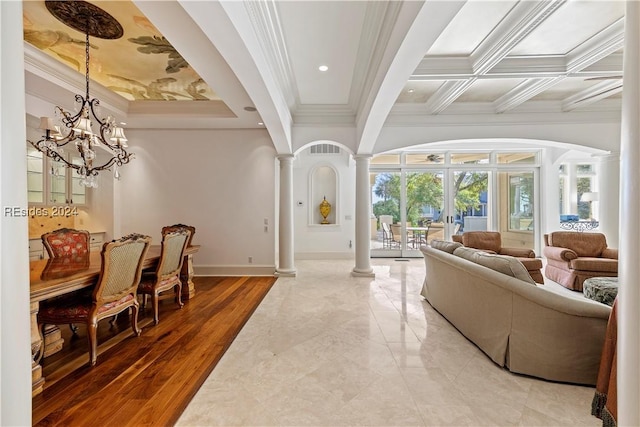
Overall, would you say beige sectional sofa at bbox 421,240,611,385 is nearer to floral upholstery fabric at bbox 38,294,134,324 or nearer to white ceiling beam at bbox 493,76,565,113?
white ceiling beam at bbox 493,76,565,113

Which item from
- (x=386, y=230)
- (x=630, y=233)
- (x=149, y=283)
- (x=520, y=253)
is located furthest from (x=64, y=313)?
(x=386, y=230)

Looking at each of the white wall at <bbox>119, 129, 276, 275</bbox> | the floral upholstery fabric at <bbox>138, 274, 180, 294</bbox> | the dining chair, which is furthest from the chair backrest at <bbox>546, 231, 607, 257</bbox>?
the dining chair

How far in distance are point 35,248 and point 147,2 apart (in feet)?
14.5

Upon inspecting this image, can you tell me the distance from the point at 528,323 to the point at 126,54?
4.98 m

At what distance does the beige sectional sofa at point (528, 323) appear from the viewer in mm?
1993

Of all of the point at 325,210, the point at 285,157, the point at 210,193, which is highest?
the point at 285,157

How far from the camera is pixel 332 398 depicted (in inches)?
75.7

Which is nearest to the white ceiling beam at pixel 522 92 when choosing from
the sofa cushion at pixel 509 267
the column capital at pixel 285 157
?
the sofa cushion at pixel 509 267

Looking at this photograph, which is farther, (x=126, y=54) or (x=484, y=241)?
(x=484, y=241)

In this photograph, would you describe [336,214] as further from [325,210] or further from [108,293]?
[108,293]

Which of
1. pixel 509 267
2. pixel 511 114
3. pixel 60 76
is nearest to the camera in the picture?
pixel 509 267

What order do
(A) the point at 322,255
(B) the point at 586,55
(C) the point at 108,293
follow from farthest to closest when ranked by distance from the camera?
(A) the point at 322,255
(B) the point at 586,55
(C) the point at 108,293

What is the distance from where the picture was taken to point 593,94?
4602 millimetres

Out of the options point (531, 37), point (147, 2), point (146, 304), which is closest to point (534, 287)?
point (531, 37)
